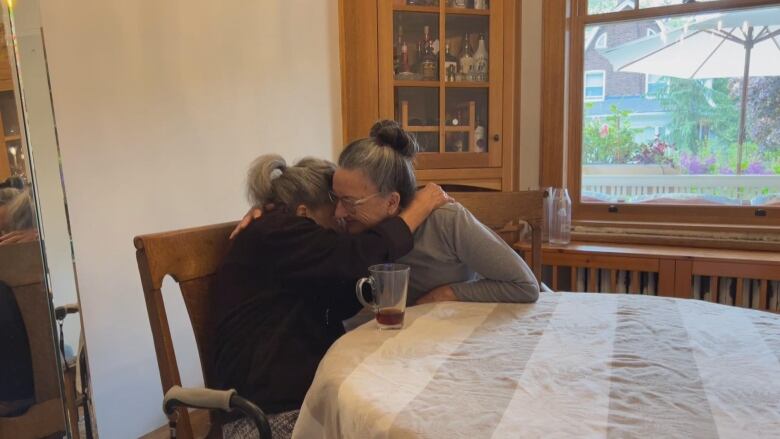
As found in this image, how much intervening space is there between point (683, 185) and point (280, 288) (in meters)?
2.20

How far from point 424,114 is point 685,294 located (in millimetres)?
1340

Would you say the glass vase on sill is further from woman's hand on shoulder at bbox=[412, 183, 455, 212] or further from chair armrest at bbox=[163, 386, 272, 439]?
chair armrest at bbox=[163, 386, 272, 439]

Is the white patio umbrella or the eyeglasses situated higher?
the white patio umbrella

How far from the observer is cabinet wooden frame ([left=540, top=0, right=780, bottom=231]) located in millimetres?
2564

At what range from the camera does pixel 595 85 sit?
2.73 m

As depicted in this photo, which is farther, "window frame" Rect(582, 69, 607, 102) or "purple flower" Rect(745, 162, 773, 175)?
"window frame" Rect(582, 69, 607, 102)

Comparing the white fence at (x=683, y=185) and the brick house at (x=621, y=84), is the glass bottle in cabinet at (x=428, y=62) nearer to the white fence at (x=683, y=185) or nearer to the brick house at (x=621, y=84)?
the brick house at (x=621, y=84)

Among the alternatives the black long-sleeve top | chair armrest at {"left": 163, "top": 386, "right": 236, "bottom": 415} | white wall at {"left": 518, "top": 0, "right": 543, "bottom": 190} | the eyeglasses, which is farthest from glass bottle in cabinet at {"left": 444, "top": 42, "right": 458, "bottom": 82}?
chair armrest at {"left": 163, "top": 386, "right": 236, "bottom": 415}

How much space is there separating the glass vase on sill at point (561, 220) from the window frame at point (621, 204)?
0.18 m

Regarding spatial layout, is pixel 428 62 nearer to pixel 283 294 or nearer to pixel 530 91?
pixel 530 91

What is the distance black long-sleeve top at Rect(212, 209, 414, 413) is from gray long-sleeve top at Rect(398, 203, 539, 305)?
0.37 ft

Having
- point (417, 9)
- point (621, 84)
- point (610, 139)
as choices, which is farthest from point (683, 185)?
point (417, 9)

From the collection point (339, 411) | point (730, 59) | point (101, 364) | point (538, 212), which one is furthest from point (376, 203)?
point (730, 59)

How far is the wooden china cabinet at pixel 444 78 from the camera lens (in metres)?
2.46
